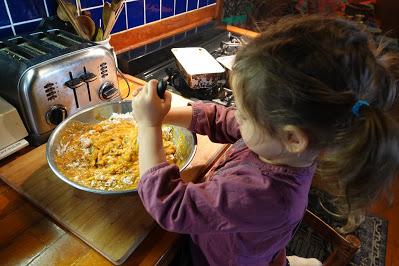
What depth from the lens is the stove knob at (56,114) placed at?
75 centimetres

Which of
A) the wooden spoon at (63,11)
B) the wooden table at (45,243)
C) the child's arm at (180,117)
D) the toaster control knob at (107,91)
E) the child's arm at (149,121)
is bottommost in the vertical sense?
the wooden table at (45,243)

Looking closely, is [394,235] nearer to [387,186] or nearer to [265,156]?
[387,186]

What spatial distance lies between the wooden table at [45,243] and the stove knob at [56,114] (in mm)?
195

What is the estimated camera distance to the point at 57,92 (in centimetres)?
74

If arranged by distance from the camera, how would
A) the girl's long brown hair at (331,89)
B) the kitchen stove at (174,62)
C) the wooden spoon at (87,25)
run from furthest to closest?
1. the kitchen stove at (174,62)
2. the wooden spoon at (87,25)
3. the girl's long brown hair at (331,89)

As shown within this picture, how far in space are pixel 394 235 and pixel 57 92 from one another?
1.69 m

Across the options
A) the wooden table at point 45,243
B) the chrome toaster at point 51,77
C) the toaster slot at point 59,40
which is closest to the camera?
the wooden table at point 45,243

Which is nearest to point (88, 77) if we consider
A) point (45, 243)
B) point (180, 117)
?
point (180, 117)

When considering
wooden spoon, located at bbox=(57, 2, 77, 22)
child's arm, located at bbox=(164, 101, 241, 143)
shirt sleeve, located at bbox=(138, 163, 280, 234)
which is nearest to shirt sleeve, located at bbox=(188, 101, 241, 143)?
child's arm, located at bbox=(164, 101, 241, 143)

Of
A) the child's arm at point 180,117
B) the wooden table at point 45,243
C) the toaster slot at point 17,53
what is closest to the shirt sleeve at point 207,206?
the wooden table at point 45,243

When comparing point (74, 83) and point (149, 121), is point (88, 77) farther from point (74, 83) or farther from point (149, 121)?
point (149, 121)

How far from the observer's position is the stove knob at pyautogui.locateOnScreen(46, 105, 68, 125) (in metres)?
0.75

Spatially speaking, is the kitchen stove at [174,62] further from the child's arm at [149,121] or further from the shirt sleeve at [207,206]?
the shirt sleeve at [207,206]

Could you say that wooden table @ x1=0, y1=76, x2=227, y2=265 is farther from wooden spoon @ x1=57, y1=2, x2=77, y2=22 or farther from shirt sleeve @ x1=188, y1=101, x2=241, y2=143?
wooden spoon @ x1=57, y1=2, x2=77, y2=22
